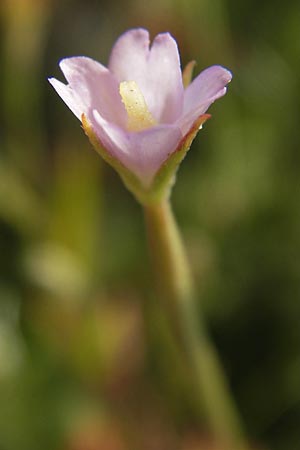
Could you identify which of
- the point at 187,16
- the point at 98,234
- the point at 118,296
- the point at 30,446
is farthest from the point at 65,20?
the point at 30,446

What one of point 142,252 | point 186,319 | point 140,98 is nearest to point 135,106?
point 140,98

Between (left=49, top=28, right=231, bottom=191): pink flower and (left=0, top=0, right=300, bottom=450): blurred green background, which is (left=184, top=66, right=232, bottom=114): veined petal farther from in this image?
(left=0, top=0, right=300, bottom=450): blurred green background

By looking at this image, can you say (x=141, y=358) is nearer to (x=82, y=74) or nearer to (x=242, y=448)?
(x=242, y=448)

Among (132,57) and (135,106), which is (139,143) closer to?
(135,106)

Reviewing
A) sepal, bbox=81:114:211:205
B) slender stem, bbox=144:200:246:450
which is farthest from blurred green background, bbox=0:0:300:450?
sepal, bbox=81:114:211:205

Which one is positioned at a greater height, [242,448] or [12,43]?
[12,43]

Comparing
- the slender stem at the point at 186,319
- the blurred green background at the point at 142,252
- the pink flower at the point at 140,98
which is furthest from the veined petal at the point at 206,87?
the blurred green background at the point at 142,252
